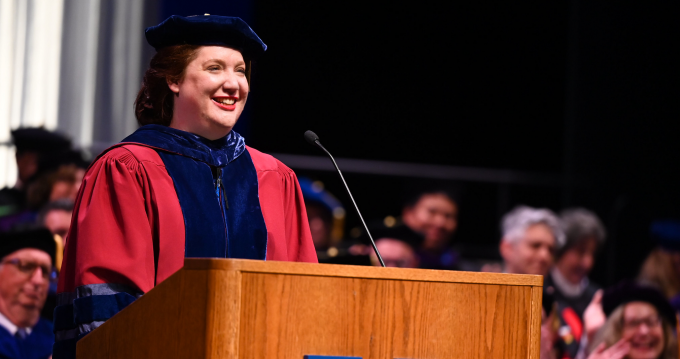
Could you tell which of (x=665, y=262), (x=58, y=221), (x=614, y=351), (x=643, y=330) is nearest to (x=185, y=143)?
(x=58, y=221)

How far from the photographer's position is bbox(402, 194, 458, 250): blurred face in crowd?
6977 mm

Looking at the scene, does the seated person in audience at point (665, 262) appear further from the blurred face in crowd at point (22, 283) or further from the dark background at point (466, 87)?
the blurred face in crowd at point (22, 283)

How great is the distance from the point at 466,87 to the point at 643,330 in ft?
18.2

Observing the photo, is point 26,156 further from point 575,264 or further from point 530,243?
point 575,264

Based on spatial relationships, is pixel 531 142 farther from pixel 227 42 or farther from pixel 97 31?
pixel 227 42

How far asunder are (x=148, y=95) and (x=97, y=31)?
352cm

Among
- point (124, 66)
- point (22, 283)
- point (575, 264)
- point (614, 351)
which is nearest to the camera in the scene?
point (22, 283)

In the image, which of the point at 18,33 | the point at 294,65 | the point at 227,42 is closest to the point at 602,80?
the point at 294,65

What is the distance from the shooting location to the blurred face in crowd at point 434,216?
6977 millimetres

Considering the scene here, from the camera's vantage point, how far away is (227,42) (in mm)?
2562

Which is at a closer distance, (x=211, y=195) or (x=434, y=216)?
(x=211, y=195)

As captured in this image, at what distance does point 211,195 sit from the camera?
8.09 ft

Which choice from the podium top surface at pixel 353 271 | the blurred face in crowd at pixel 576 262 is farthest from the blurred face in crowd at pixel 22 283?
the blurred face in crowd at pixel 576 262

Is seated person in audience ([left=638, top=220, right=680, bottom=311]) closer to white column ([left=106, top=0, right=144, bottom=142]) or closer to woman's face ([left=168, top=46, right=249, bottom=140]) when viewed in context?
white column ([left=106, top=0, right=144, bottom=142])
